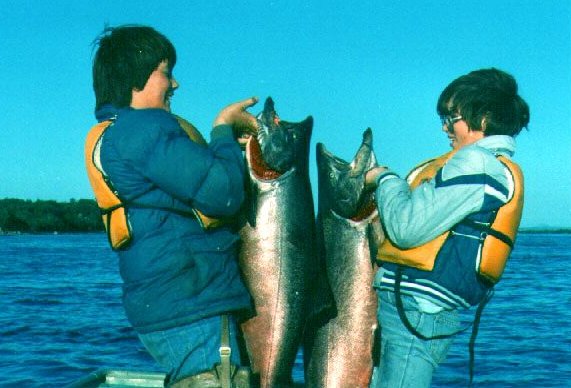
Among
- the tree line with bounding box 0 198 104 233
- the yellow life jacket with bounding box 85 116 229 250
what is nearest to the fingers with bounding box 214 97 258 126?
the yellow life jacket with bounding box 85 116 229 250

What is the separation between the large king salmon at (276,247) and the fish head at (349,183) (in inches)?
6.6

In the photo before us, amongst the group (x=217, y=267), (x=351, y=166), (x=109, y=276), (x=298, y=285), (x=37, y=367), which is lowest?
(x=109, y=276)

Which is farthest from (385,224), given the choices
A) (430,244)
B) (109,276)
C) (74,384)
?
(109,276)

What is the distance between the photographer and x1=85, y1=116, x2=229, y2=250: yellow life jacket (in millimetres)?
3469

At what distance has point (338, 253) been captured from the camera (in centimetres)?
458

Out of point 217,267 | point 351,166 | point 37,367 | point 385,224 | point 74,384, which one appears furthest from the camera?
point 37,367

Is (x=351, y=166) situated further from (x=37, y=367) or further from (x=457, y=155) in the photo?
(x=37, y=367)

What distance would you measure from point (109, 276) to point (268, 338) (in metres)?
29.8

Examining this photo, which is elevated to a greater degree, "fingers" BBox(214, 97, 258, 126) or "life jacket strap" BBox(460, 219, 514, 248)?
"fingers" BBox(214, 97, 258, 126)

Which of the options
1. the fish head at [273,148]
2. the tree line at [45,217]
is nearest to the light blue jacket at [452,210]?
the fish head at [273,148]

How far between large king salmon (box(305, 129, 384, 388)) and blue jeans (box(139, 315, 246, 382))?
1193 millimetres

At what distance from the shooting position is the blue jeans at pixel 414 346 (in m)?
3.68

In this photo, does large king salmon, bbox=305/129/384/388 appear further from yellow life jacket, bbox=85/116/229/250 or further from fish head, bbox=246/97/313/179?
yellow life jacket, bbox=85/116/229/250

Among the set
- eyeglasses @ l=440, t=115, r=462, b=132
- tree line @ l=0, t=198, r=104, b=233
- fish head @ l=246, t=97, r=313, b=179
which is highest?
eyeglasses @ l=440, t=115, r=462, b=132
